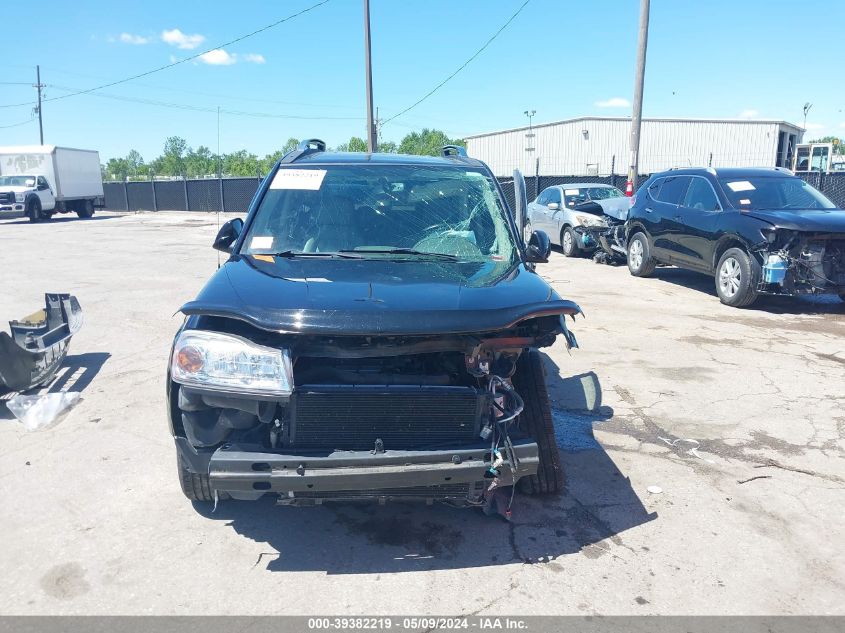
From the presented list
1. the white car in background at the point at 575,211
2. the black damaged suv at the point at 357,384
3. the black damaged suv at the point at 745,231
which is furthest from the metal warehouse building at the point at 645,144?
the black damaged suv at the point at 357,384

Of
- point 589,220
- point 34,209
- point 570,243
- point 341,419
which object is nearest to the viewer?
point 341,419

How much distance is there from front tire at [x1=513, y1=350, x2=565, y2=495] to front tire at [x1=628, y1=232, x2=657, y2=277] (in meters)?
8.56

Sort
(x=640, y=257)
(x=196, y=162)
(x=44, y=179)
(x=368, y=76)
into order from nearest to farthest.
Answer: (x=640, y=257), (x=368, y=76), (x=44, y=179), (x=196, y=162)

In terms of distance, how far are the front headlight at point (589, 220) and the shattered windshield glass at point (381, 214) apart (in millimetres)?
10303

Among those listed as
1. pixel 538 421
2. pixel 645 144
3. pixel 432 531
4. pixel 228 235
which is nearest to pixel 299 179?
pixel 228 235

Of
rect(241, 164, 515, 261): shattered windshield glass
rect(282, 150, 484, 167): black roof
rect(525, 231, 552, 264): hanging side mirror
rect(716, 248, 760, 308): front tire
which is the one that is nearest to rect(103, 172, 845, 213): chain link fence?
rect(716, 248, 760, 308): front tire

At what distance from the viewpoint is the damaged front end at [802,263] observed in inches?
331

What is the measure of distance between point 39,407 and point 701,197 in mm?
9119

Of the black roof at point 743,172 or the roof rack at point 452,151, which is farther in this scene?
the black roof at point 743,172

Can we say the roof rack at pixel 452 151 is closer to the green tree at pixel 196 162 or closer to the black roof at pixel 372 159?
the black roof at pixel 372 159

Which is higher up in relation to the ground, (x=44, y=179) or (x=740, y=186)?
(x=44, y=179)

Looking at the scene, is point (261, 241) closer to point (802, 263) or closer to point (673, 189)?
point (802, 263)

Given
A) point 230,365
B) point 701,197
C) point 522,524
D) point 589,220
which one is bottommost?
point 522,524

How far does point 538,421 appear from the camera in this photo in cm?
356
